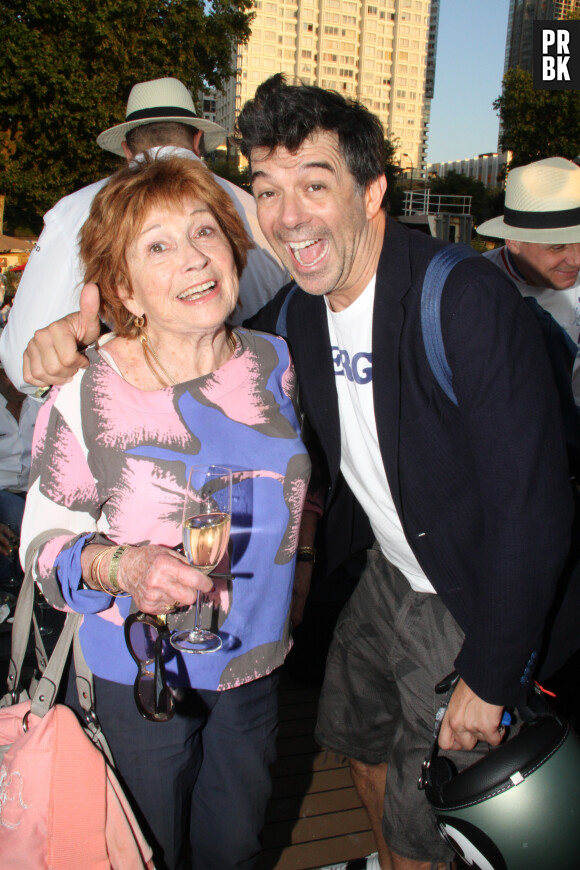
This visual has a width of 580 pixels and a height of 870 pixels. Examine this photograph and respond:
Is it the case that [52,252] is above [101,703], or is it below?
above

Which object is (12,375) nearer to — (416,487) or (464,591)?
(416,487)

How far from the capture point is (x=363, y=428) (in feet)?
6.75

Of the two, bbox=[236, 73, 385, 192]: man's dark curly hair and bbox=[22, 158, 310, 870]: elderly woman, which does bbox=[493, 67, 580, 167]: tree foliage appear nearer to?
bbox=[236, 73, 385, 192]: man's dark curly hair

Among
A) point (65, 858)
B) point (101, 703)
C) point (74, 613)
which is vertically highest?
point (74, 613)

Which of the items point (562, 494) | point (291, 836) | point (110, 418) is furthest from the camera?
point (291, 836)

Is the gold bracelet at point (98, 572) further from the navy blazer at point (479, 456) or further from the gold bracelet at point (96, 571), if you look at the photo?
the navy blazer at point (479, 456)

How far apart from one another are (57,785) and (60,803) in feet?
0.15

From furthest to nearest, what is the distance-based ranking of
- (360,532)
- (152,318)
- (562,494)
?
(360,532) < (152,318) < (562,494)

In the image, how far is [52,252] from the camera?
261cm

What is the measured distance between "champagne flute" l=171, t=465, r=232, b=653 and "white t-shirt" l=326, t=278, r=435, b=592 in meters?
0.57

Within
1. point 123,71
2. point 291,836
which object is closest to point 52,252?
point 291,836

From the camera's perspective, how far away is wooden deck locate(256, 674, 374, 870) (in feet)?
9.17

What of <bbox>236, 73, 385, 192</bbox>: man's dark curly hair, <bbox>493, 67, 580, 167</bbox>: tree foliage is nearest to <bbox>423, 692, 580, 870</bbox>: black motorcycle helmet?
<bbox>236, 73, 385, 192</bbox>: man's dark curly hair

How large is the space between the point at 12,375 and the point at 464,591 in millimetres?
1918
